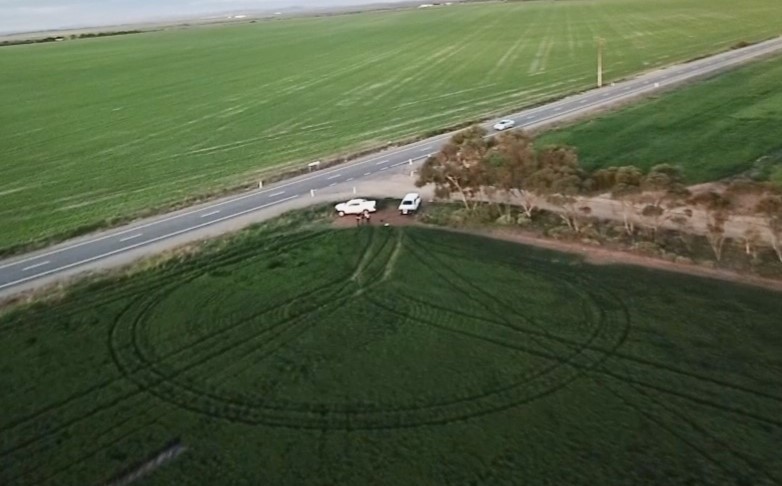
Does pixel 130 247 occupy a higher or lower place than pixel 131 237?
lower

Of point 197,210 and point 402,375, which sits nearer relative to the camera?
point 402,375

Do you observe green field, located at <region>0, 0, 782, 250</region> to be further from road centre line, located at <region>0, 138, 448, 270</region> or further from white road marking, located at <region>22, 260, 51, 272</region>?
white road marking, located at <region>22, 260, 51, 272</region>

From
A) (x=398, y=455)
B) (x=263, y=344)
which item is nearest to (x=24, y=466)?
(x=263, y=344)

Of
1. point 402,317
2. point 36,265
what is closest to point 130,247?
point 36,265

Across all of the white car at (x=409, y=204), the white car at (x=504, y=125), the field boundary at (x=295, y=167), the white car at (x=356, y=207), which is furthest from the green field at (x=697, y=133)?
the white car at (x=356, y=207)

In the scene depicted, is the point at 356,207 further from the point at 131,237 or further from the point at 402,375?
the point at 402,375

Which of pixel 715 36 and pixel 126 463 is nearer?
Answer: pixel 126 463

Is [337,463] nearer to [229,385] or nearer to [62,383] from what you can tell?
[229,385]

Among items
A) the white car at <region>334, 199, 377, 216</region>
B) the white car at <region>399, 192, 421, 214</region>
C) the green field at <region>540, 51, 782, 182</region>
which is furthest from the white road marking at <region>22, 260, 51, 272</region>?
the green field at <region>540, 51, 782, 182</region>
